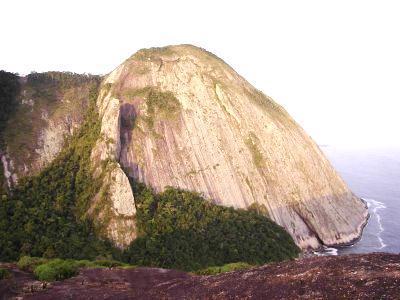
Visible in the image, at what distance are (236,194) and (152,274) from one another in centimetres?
4148

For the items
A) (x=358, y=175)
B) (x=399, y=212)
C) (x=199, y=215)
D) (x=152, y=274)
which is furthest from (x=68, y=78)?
(x=358, y=175)

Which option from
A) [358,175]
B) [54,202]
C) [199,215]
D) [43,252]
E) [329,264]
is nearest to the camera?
[329,264]

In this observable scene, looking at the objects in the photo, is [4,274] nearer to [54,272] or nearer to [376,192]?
[54,272]

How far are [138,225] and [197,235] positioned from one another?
8581mm

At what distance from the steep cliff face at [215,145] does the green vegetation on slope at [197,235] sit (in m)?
3.00

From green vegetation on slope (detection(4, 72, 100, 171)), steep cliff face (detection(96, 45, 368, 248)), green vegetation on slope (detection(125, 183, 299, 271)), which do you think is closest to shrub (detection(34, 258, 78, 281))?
green vegetation on slope (detection(125, 183, 299, 271))

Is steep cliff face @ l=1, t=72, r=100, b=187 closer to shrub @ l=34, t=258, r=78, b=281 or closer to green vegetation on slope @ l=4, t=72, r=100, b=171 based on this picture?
green vegetation on slope @ l=4, t=72, r=100, b=171

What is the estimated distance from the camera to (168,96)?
72.9m

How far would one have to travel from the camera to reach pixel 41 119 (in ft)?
212

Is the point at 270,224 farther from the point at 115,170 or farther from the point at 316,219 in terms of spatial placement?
the point at 115,170

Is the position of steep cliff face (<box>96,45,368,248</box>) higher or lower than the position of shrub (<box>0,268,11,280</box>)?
higher

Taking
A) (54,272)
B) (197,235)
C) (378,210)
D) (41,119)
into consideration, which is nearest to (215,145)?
(197,235)

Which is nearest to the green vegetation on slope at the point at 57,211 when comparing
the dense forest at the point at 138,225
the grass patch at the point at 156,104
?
the dense forest at the point at 138,225

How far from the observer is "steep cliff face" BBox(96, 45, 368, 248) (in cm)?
6500
